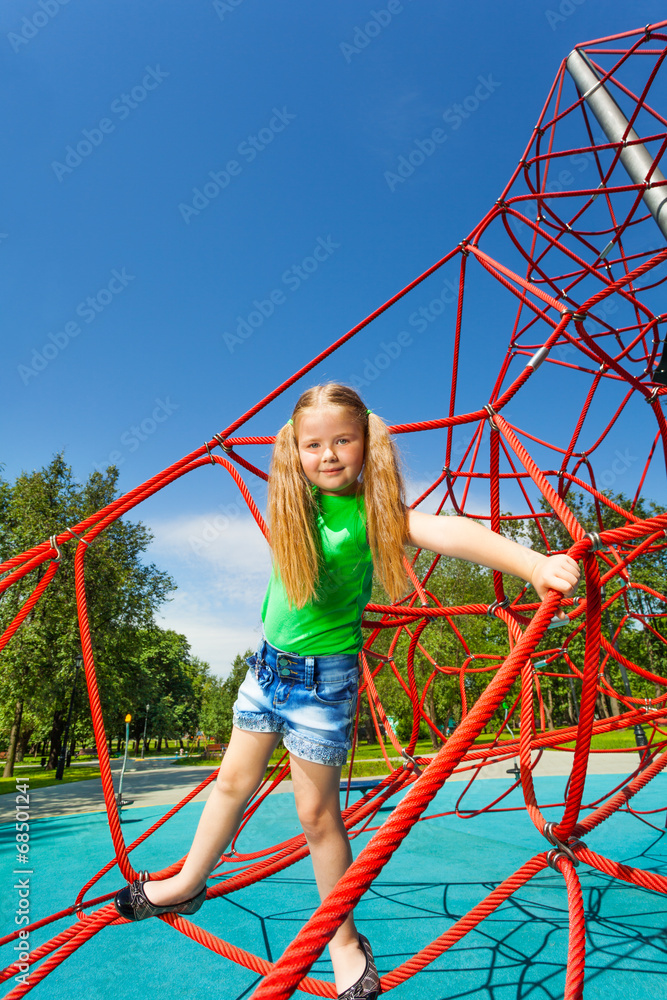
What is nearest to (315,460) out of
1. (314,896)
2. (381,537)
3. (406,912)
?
(381,537)

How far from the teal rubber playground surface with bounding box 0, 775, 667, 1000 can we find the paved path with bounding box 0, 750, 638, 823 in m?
3.50

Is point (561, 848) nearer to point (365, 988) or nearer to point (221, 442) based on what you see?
point (365, 988)

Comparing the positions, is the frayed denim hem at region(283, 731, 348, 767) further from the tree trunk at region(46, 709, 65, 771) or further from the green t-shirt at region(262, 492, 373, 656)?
the tree trunk at region(46, 709, 65, 771)

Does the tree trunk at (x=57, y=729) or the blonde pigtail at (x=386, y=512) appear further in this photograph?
the tree trunk at (x=57, y=729)

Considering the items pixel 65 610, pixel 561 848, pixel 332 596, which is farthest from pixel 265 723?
pixel 65 610

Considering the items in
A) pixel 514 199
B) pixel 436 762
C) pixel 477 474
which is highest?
pixel 514 199

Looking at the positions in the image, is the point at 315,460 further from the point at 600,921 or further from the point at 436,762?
the point at 600,921

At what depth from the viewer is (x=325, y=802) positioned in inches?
52.0

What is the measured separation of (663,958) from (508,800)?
23.9 ft

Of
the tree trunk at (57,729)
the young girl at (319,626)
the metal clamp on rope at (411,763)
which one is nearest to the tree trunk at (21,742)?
the tree trunk at (57,729)

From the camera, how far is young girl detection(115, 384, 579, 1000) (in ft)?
4.32

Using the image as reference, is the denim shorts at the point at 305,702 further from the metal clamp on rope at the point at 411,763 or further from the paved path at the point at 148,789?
the paved path at the point at 148,789

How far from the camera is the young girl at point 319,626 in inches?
51.9

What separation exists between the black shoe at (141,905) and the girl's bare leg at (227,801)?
0.16 feet
